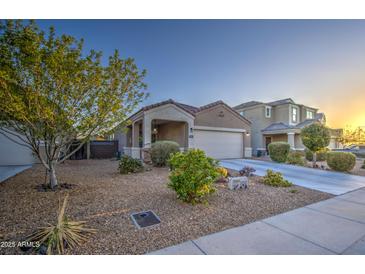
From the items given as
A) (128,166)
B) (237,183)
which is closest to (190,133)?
(128,166)

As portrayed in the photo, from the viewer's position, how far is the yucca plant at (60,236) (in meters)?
2.42

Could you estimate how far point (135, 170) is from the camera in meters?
8.16

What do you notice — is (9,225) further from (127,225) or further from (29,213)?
(127,225)

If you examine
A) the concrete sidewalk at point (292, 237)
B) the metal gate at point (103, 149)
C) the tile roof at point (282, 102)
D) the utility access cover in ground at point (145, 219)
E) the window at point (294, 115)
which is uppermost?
the tile roof at point (282, 102)

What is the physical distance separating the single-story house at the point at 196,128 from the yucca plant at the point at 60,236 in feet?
28.9

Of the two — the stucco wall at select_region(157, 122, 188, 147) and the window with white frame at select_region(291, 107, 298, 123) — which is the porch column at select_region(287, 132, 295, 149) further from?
the stucco wall at select_region(157, 122, 188, 147)

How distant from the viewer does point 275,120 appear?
67.1ft

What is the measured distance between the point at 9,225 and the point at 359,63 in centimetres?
1131

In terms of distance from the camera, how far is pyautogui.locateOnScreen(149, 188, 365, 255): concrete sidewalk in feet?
8.23

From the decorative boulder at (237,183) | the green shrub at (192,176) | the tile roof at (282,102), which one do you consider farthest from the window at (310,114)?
the green shrub at (192,176)

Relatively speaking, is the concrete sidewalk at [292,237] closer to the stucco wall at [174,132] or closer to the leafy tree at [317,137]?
the leafy tree at [317,137]

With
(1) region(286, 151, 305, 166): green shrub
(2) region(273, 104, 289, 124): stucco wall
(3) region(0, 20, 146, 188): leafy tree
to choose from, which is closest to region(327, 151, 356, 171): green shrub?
(1) region(286, 151, 305, 166): green shrub
